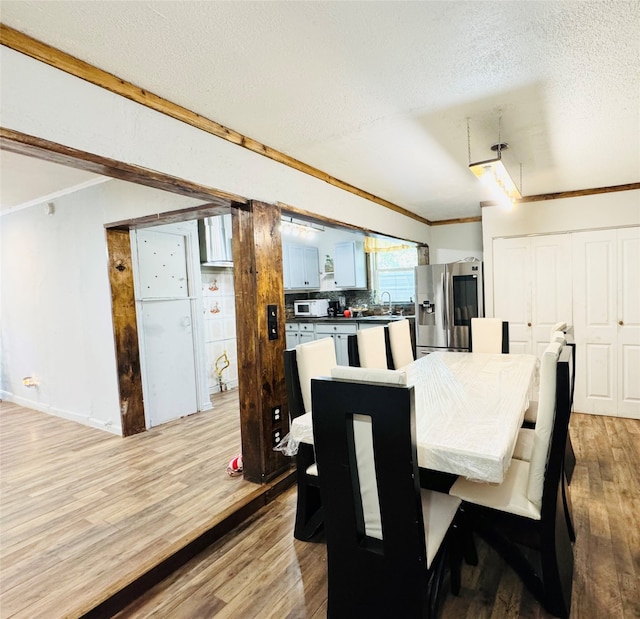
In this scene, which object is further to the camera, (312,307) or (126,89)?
Answer: (312,307)

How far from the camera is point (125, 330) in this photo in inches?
148

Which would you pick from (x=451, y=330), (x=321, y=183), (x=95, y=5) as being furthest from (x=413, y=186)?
(x=95, y=5)

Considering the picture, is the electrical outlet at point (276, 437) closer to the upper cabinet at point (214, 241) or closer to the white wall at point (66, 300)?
the white wall at point (66, 300)

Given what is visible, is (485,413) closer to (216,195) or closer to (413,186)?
(216,195)

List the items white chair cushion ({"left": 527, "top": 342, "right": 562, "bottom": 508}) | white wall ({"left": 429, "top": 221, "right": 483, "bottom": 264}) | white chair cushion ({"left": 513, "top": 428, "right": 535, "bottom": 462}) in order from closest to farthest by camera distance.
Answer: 1. white chair cushion ({"left": 527, "top": 342, "right": 562, "bottom": 508})
2. white chair cushion ({"left": 513, "top": 428, "right": 535, "bottom": 462})
3. white wall ({"left": 429, "top": 221, "right": 483, "bottom": 264})

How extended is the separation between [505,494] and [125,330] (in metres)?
3.45

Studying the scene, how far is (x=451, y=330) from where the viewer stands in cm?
472

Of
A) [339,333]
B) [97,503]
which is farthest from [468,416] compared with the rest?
[339,333]

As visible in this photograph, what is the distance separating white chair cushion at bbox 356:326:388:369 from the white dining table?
0.97 ft

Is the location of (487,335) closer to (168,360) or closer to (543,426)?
(543,426)

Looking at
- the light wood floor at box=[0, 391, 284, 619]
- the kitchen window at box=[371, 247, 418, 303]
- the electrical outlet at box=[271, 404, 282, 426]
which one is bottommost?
the light wood floor at box=[0, 391, 284, 619]

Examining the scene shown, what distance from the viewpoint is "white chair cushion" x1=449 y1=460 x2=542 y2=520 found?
5.17 ft

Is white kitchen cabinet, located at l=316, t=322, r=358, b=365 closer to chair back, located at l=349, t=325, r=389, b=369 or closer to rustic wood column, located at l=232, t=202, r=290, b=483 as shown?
chair back, located at l=349, t=325, r=389, b=369

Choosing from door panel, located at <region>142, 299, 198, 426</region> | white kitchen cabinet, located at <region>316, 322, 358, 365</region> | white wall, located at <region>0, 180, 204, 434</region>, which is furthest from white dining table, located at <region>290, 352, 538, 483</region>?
door panel, located at <region>142, 299, 198, 426</region>
